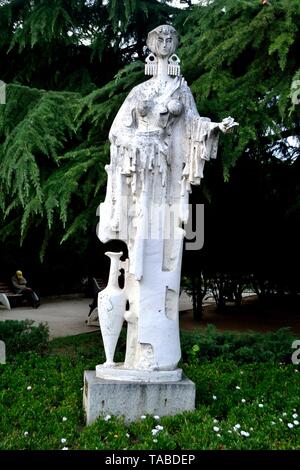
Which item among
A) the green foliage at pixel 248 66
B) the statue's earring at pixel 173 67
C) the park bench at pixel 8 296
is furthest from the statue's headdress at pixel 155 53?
the park bench at pixel 8 296

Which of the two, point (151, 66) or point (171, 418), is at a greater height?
point (151, 66)

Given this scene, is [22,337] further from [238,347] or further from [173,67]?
[173,67]

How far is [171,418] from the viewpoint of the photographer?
4012mm

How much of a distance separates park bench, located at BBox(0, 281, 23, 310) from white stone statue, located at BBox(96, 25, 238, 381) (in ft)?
27.1

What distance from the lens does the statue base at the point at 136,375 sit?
421 cm

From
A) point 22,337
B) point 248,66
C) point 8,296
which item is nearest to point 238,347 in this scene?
point 22,337

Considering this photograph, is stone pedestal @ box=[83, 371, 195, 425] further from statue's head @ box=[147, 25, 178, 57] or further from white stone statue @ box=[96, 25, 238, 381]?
statue's head @ box=[147, 25, 178, 57]

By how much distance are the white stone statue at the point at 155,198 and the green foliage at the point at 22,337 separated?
2491 mm

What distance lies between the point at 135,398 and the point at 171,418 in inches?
12.0

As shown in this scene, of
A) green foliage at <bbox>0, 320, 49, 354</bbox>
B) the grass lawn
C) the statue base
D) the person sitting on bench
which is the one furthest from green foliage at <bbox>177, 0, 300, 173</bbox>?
the person sitting on bench

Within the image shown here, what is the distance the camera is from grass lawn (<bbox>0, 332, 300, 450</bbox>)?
11.9ft

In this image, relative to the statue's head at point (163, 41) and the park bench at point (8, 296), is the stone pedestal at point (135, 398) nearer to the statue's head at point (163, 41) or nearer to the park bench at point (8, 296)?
the statue's head at point (163, 41)

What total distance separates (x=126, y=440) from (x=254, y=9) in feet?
15.6

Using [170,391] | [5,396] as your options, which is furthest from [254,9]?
[5,396]
